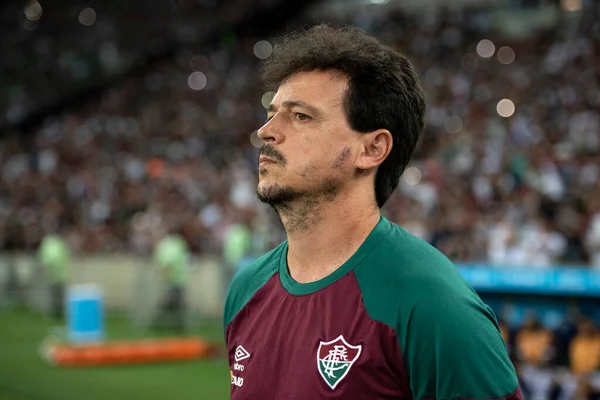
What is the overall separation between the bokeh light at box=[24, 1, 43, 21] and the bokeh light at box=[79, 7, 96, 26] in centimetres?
162

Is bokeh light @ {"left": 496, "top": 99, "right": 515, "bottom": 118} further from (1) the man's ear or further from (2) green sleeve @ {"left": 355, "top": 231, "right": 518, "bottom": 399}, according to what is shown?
(2) green sleeve @ {"left": 355, "top": 231, "right": 518, "bottom": 399}

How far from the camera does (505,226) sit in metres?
11.5

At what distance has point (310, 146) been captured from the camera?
8.73 feet

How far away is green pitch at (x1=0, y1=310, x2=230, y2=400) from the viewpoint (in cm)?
1073

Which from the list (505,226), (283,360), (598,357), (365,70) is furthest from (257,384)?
(505,226)

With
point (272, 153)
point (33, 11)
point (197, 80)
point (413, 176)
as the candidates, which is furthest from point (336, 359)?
point (33, 11)

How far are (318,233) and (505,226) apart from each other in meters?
9.17

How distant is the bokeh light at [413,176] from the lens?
650 inches

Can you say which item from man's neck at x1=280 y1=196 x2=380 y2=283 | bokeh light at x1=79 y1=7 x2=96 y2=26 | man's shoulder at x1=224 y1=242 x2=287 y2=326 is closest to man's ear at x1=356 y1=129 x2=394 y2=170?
man's neck at x1=280 y1=196 x2=380 y2=283

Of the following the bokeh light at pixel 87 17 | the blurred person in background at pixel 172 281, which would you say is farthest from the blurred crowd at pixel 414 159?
the bokeh light at pixel 87 17

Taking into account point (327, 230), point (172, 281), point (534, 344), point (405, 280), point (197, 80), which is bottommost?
point (534, 344)

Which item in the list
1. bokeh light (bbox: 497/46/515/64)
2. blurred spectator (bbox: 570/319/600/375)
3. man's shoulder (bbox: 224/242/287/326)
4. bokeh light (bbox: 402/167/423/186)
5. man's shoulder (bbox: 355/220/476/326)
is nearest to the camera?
man's shoulder (bbox: 355/220/476/326)

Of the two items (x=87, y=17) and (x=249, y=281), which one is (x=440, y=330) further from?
(x=87, y=17)

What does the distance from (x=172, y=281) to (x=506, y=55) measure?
1058 cm
